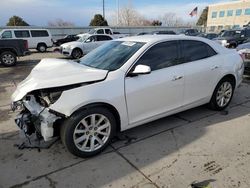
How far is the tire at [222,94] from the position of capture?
504cm

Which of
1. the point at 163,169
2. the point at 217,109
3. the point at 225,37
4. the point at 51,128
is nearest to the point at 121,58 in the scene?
the point at 51,128

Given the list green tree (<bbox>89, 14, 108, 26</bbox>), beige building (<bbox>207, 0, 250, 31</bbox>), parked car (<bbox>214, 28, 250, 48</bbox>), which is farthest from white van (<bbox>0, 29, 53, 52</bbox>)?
beige building (<bbox>207, 0, 250, 31</bbox>)

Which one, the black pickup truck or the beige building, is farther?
the beige building

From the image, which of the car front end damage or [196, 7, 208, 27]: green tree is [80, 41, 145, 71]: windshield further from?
[196, 7, 208, 27]: green tree

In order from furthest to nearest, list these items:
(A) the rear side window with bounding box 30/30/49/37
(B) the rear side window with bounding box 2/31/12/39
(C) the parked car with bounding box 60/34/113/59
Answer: (A) the rear side window with bounding box 30/30/49/37 → (B) the rear side window with bounding box 2/31/12/39 → (C) the parked car with bounding box 60/34/113/59

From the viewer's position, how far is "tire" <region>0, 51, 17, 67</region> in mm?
11961

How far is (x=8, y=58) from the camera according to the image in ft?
39.7

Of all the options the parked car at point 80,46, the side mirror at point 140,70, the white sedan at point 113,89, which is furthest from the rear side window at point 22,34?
the side mirror at point 140,70

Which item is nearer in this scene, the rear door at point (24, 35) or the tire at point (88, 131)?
the tire at point (88, 131)

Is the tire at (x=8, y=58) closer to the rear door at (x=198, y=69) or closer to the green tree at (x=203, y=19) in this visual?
the rear door at (x=198, y=69)

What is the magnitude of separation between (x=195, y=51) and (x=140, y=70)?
5.06 ft

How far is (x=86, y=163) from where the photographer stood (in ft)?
11.3

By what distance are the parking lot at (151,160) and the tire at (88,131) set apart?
157mm

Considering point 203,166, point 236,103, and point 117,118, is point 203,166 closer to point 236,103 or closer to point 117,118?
point 117,118
